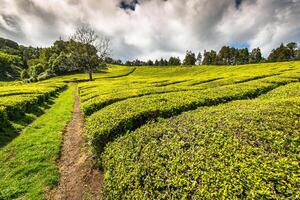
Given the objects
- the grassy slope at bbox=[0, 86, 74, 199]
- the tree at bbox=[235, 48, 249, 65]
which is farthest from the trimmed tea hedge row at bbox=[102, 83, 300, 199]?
the tree at bbox=[235, 48, 249, 65]

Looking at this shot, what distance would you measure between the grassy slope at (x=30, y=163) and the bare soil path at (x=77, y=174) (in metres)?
0.41

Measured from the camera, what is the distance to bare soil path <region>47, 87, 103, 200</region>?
7.79 m

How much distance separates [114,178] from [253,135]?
4.83 m

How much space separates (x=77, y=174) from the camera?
360 inches

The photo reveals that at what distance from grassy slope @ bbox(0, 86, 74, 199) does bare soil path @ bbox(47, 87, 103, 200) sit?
0.41 metres

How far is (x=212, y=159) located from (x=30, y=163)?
9309 millimetres

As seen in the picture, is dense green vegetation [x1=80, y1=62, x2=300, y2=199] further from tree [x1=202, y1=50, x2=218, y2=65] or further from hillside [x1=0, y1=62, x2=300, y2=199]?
tree [x1=202, y1=50, x2=218, y2=65]

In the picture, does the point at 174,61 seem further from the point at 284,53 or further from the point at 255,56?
the point at 284,53

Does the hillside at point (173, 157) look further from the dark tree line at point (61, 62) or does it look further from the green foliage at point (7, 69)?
the green foliage at point (7, 69)

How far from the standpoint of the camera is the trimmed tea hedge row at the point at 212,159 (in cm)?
441

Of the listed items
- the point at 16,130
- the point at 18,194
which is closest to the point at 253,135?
the point at 18,194

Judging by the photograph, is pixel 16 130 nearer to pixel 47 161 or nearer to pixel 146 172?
pixel 47 161


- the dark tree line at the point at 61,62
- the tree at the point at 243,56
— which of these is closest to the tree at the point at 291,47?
the tree at the point at 243,56

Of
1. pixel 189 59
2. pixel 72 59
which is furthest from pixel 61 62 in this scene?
pixel 189 59
